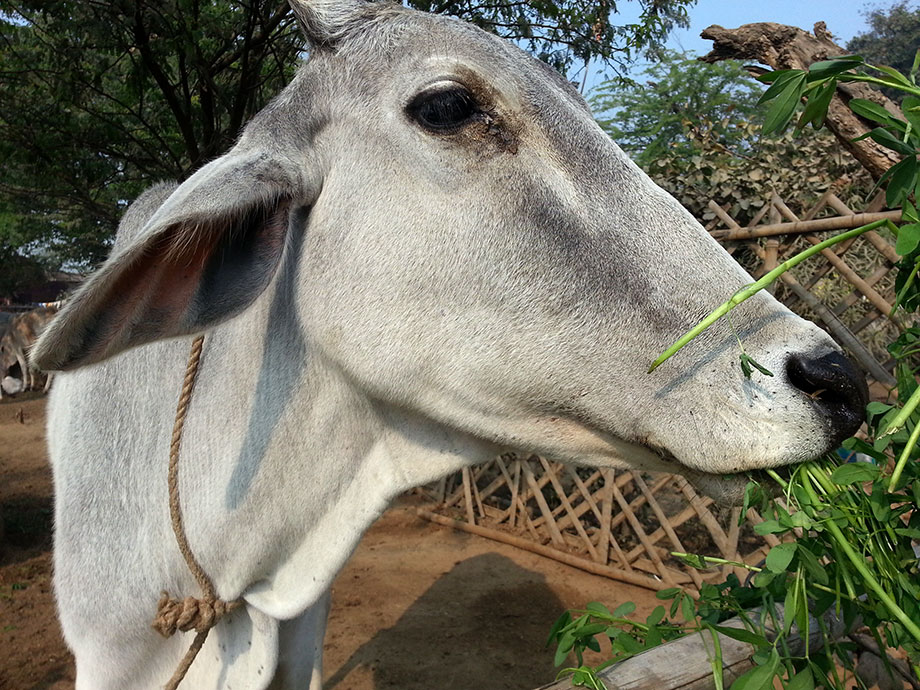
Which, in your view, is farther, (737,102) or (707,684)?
(737,102)

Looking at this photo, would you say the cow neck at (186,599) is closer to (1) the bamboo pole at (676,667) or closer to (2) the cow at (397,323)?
(2) the cow at (397,323)

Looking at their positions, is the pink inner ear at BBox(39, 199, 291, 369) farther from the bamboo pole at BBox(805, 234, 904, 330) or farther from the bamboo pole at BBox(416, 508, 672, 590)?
the bamboo pole at BBox(416, 508, 672, 590)

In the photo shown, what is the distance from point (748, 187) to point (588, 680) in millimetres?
4691

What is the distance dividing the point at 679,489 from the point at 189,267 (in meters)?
5.18

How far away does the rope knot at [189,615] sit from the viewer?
6.24 feet

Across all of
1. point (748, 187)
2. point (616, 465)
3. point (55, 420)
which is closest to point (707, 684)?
point (616, 465)

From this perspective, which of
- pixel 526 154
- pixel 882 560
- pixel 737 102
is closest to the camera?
A: pixel 882 560

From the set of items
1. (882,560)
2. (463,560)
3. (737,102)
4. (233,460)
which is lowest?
(463,560)

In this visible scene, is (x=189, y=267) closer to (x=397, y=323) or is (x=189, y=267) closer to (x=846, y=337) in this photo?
(x=397, y=323)

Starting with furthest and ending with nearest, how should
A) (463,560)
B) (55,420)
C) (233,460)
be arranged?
(463,560) < (55,420) < (233,460)

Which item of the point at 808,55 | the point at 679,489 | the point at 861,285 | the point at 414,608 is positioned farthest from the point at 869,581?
the point at 414,608

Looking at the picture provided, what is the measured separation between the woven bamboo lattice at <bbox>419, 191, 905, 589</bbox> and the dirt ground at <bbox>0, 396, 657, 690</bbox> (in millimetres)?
273

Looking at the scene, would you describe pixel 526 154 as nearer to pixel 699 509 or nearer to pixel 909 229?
pixel 909 229

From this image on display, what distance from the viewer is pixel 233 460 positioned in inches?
74.6
